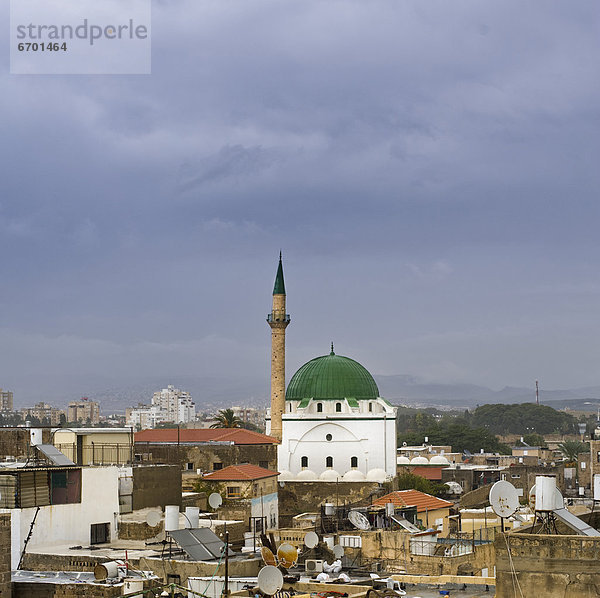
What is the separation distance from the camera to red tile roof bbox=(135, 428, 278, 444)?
5500cm

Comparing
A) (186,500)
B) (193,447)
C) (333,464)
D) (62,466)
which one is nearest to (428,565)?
(62,466)

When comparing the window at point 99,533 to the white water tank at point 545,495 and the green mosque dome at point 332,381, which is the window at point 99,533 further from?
the green mosque dome at point 332,381

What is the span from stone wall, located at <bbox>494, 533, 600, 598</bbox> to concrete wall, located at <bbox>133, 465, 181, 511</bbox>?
56.0 ft

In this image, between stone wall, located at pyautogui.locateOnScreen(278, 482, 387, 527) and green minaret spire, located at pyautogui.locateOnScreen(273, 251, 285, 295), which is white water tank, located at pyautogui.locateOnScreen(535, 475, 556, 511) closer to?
stone wall, located at pyautogui.locateOnScreen(278, 482, 387, 527)

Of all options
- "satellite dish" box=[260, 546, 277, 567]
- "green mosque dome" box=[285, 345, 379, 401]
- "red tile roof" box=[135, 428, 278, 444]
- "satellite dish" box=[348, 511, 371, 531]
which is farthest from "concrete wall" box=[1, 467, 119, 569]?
"green mosque dome" box=[285, 345, 379, 401]

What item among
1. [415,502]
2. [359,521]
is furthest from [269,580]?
[415,502]

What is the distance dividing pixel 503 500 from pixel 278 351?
4961 cm

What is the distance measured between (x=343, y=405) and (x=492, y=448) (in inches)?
2310

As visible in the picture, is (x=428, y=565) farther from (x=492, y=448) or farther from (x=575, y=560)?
(x=492, y=448)

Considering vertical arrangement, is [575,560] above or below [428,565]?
above

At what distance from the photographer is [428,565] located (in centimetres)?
2327

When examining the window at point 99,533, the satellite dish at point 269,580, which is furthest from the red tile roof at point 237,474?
the satellite dish at point 269,580

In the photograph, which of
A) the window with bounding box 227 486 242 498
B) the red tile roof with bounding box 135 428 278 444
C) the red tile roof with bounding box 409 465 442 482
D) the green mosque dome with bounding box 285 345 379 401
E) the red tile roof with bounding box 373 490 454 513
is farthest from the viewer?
the red tile roof with bounding box 409 465 442 482

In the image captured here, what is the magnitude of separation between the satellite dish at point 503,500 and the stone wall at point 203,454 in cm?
3332
